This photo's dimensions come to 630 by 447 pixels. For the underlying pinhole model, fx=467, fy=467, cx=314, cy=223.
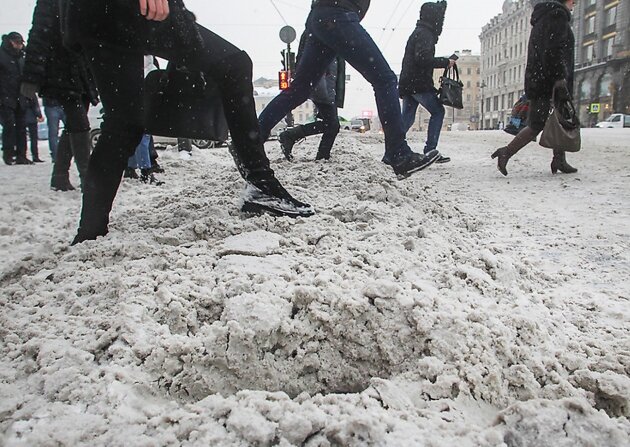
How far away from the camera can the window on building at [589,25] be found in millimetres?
51781

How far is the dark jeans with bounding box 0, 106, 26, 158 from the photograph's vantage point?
7395mm

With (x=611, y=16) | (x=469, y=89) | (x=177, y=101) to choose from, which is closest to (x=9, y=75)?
(x=177, y=101)

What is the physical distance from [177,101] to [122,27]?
479 millimetres

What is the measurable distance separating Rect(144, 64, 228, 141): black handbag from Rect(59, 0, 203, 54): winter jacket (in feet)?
0.86

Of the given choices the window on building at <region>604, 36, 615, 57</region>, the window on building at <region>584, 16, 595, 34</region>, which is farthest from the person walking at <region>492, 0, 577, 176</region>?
the window on building at <region>584, 16, 595, 34</region>

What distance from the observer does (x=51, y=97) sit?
12.4 ft

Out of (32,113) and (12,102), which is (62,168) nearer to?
(12,102)

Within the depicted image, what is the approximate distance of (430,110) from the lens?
6.17m

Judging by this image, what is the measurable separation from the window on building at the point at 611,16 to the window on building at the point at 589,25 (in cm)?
210

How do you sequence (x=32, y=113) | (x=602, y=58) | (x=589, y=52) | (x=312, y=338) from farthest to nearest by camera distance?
(x=589, y=52) < (x=602, y=58) < (x=32, y=113) < (x=312, y=338)

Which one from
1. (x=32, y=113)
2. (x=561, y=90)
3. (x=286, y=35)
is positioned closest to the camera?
(x=561, y=90)

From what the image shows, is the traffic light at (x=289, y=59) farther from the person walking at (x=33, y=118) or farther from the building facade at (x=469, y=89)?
the building facade at (x=469, y=89)

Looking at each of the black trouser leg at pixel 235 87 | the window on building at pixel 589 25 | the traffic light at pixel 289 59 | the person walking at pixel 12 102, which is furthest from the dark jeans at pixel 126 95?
the window on building at pixel 589 25

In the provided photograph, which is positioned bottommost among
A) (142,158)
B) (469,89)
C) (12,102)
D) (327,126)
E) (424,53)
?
(142,158)
